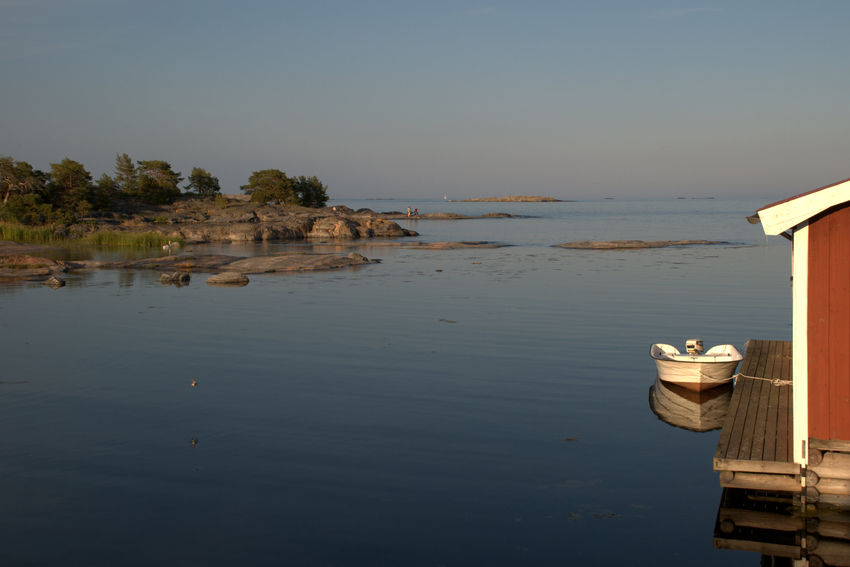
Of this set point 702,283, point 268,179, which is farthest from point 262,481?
point 268,179

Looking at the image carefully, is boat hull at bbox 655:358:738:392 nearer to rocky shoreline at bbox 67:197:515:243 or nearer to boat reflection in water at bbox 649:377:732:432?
boat reflection in water at bbox 649:377:732:432

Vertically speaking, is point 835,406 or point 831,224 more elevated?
point 831,224

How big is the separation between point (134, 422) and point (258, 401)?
6.08ft

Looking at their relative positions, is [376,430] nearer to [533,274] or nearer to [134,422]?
[134,422]

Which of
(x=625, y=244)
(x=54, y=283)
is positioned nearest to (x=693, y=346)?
(x=54, y=283)

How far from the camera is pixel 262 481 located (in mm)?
7348

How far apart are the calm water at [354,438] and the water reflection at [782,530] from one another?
0.67 ft

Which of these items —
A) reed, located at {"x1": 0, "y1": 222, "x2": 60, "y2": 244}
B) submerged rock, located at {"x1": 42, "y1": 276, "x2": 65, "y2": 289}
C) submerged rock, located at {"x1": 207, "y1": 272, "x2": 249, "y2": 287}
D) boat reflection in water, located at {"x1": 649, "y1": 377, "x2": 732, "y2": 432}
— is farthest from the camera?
reed, located at {"x1": 0, "y1": 222, "x2": 60, "y2": 244}

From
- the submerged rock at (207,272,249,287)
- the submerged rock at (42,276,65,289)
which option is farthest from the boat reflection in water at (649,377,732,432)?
the submerged rock at (42,276,65,289)

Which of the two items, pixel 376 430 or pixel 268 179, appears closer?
pixel 376 430

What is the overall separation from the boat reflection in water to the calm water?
0.31 m

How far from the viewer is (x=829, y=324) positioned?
677cm

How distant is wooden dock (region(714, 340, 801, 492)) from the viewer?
22.4 ft

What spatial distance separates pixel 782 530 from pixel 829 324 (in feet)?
7.12
